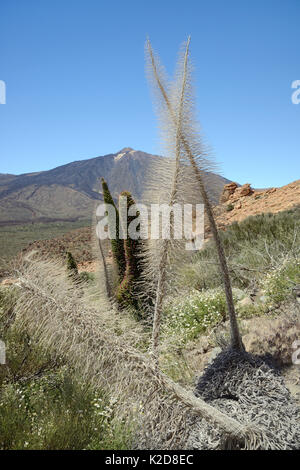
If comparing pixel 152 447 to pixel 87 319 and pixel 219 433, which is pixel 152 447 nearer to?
pixel 219 433

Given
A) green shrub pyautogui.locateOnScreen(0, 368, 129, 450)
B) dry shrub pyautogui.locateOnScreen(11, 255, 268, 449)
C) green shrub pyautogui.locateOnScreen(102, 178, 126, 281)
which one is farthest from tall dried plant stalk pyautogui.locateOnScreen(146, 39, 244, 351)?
green shrub pyautogui.locateOnScreen(102, 178, 126, 281)

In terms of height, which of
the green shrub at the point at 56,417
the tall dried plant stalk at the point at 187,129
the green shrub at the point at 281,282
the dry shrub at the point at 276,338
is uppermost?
the tall dried plant stalk at the point at 187,129

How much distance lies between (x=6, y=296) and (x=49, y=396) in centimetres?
93

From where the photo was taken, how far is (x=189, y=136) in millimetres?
1974

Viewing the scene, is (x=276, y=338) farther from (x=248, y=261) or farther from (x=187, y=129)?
(x=248, y=261)

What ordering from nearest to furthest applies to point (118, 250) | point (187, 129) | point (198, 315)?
point (187, 129)
point (198, 315)
point (118, 250)

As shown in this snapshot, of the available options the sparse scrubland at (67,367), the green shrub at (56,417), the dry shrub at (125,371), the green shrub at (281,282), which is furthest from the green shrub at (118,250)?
the dry shrub at (125,371)

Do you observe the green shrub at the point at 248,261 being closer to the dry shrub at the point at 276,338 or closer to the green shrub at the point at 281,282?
the green shrub at the point at 281,282

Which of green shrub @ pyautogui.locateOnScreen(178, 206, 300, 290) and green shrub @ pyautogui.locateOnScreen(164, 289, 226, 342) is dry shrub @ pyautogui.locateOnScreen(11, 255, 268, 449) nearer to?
green shrub @ pyautogui.locateOnScreen(164, 289, 226, 342)

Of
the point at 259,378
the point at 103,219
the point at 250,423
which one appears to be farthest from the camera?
the point at 103,219

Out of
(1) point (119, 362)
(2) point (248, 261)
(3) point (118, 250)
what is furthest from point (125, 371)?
(2) point (248, 261)

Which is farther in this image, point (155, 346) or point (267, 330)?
point (267, 330)

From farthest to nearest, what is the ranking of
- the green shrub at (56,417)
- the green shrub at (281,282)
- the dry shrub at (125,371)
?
the green shrub at (281,282) → the green shrub at (56,417) → the dry shrub at (125,371)
